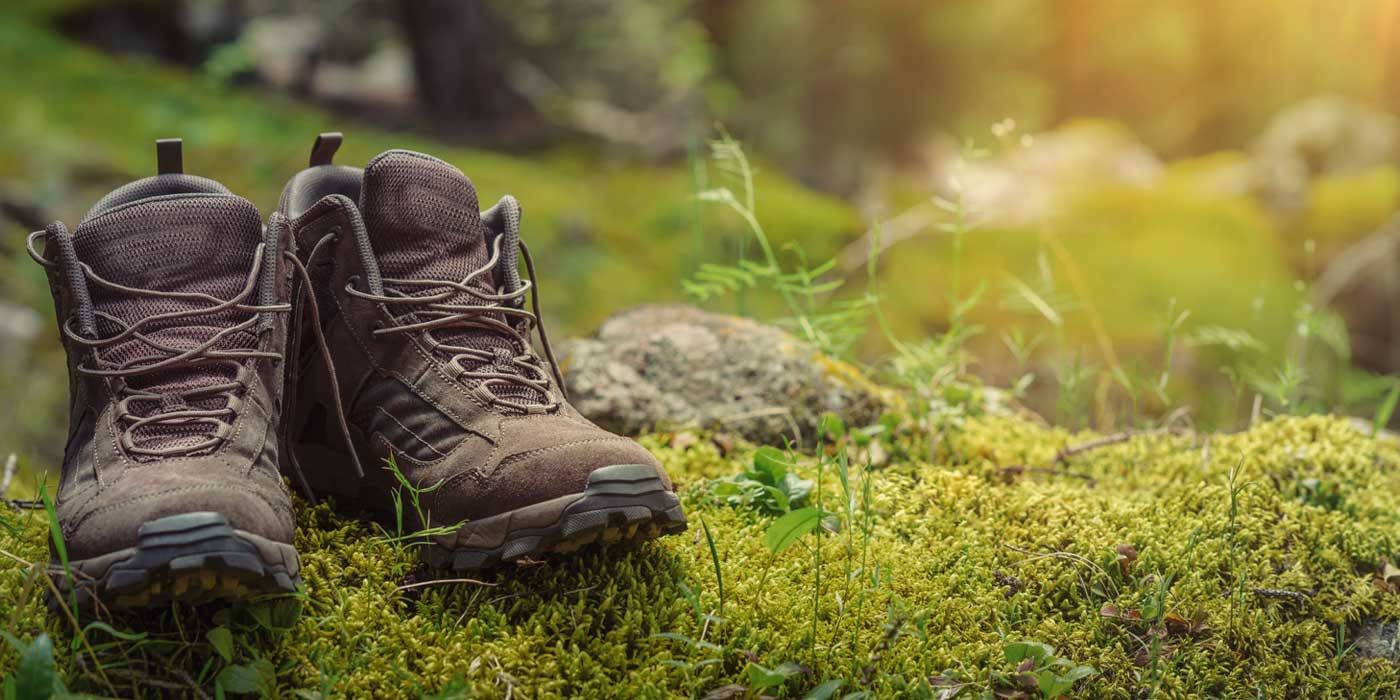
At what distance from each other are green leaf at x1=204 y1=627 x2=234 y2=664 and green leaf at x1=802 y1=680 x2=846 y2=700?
0.81m

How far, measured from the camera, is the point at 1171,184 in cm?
796

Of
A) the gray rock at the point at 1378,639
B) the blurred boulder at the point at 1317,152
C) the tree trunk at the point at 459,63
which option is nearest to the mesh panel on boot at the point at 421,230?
the gray rock at the point at 1378,639

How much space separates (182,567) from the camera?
4.04ft

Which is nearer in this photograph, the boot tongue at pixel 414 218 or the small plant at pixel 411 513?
the small plant at pixel 411 513

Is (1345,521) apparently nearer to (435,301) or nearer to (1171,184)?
(435,301)

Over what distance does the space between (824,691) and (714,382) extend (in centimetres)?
117

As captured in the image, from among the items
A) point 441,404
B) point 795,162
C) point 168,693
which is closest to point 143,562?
point 168,693

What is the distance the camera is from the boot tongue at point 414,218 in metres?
1.81

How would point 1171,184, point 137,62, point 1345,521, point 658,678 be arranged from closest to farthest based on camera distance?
point 658,678 < point 1345,521 < point 137,62 < point 1171,184

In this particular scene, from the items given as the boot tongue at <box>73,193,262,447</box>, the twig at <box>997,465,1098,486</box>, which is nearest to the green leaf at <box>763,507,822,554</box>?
the twig at <box>997,465,1098,486</box>

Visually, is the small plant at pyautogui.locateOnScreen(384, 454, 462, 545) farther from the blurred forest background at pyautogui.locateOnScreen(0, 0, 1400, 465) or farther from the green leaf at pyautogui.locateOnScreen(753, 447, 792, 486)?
the blurred forest background at pyautogui.locateOnScreen(0, 0, 1400, 465)

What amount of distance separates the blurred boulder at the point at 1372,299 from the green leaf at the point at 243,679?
669cm

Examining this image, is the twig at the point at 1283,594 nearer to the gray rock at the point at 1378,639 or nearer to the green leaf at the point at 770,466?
the gray rock at the point at 1378,639

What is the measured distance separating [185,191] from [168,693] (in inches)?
34.7
